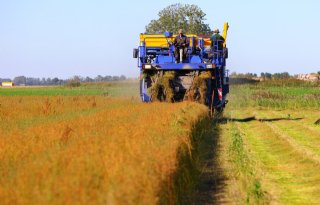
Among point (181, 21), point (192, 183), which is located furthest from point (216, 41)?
point (181, 21)

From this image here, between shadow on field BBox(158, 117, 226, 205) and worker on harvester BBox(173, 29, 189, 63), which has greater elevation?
worker on harvester BBox(173, 29, 189, 63)

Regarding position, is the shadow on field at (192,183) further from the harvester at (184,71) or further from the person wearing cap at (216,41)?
the person wearing cap at (216,41)

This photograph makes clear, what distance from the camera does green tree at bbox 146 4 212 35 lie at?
7625cm

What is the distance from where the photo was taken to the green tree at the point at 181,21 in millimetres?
76250

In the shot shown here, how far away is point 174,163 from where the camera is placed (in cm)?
824

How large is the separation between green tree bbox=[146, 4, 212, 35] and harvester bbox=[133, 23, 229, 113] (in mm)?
50363

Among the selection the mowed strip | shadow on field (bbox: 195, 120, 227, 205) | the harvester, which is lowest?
the mowed strip

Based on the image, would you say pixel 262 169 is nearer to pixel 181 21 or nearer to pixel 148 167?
pixel 148 167

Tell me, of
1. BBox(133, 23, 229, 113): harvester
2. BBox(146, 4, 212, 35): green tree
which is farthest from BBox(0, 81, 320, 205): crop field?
BBox(146, 4, 212, 35): green tree

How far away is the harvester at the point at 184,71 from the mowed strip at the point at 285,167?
2.93 metres

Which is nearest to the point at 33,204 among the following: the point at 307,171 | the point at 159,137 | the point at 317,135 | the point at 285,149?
the point at 159,137

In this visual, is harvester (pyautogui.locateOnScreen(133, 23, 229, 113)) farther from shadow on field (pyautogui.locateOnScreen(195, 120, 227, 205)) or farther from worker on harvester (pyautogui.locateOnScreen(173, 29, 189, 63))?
shadow on field (pyautogui.locateOnScreen(195, 120, 227, 205))

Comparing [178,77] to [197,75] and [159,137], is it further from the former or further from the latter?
[159,137]

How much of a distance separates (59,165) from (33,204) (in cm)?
140
